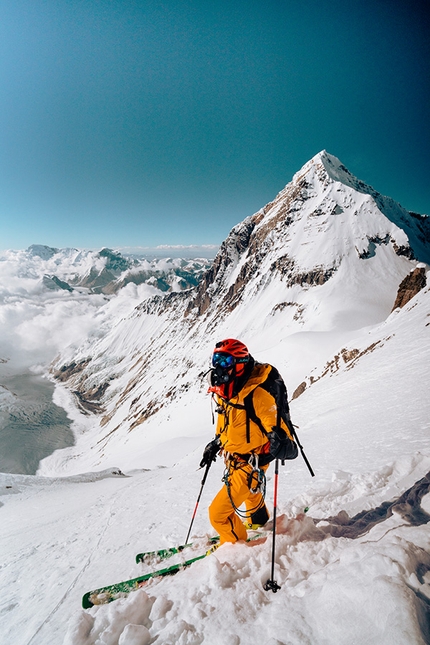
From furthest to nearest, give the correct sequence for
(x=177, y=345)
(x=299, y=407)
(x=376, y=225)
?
1. (x=177, y=345)
2. (x=376, y=225)
3. (x=299, y=407)

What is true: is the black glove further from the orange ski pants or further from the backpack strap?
the backpack strap

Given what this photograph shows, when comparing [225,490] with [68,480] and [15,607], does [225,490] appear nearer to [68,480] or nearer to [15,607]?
[15,607]

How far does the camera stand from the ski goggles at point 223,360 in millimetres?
4305

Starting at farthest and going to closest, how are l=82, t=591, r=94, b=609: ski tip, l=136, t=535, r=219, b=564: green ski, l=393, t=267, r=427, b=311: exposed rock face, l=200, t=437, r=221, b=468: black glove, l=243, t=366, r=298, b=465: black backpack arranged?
l=393, t=267, r=427, b=311: exposed rock face → l=200, t=437, r=221, b=468: black glove → l=136, t=535, r=219, b=564: green ski → l=243, t=366, r=298, b=465: black backpack → l=82, t=591, r=94, b=609: ski tip

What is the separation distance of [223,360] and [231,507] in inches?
90.6

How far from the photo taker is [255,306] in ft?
323

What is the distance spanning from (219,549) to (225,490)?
0.75 meters

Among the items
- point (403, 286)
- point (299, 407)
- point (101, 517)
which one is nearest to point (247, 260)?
point (403, 286)

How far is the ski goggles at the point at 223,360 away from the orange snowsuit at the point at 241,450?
1.35ft

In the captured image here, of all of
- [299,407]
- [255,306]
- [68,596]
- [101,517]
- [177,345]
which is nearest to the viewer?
[68,596]

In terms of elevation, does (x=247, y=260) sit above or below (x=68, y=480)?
above

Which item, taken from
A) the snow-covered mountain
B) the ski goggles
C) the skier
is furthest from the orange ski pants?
the snow-covered mountain

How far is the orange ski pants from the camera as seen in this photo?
14.0 ft

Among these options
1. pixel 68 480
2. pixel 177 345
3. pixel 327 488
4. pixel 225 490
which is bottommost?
pixel 68 480
